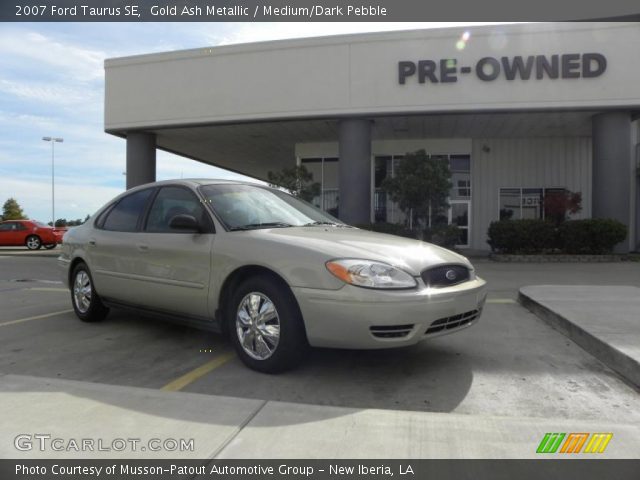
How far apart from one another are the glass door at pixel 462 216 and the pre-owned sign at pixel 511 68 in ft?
20.5

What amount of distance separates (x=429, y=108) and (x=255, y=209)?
13.0m

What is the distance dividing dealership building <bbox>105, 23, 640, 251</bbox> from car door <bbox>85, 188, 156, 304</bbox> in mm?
12314

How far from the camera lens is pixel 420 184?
15.4 meters

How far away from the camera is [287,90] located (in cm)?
1708

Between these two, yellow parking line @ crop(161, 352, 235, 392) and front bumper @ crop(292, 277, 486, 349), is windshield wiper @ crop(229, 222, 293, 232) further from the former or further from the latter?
yellow parking line @ crop(161, 352, 235, 392)

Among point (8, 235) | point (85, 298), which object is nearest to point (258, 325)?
point (85, 298)

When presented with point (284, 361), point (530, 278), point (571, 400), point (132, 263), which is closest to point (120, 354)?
point (132, 263)

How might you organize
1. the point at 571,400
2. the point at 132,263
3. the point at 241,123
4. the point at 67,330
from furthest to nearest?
the point at 241,123 < the point at 67,330 < the point at 132,263 < the point at 571,400

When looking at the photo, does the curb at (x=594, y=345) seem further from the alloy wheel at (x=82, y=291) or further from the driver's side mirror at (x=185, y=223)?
the alloy wheel at (x=82, y=291)

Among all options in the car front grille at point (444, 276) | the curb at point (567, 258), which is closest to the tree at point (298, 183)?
the curb at point (567, 258)

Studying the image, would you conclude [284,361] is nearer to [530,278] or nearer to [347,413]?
[347,413]

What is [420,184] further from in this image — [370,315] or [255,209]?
[370,315]

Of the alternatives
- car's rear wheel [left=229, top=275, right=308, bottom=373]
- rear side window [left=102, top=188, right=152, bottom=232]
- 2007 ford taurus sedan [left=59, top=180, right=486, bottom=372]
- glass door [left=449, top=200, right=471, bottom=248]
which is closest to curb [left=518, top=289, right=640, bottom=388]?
2007 ford taurus sedan [left=59, top=180, right=486, bottom=372]

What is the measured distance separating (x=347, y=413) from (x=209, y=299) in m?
1.66
